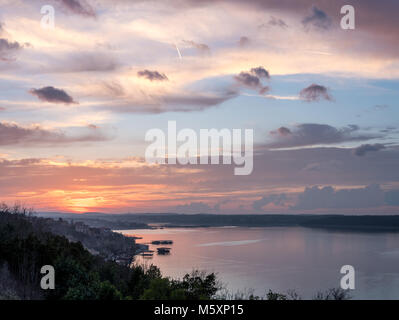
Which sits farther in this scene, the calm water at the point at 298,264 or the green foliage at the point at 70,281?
the calm water at the point at 298,264

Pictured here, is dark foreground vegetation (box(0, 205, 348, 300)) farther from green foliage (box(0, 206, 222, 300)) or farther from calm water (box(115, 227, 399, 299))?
calm water (box(115, 227, 399, 299))

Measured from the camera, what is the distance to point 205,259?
106875mm

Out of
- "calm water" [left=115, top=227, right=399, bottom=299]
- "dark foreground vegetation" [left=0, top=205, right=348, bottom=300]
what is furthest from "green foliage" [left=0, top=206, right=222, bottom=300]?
"calm water" [left=115, top=227, right=399, bottom=299]

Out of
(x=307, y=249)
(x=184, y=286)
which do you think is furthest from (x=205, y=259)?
(x=184, y=286)

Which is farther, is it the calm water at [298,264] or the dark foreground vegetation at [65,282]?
the calm water at [298,264]

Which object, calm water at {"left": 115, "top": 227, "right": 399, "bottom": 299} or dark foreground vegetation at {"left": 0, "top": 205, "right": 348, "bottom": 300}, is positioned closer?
dark foreground vegetation at {"left": 0, "top": 205, "right": 348, "bottom": 300}

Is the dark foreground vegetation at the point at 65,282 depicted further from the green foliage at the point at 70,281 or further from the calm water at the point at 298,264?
the calm water at the point at 298,264

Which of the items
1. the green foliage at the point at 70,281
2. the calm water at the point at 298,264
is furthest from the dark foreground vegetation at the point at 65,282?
the calm water at the point at 298,264

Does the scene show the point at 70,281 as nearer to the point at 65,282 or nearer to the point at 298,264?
the point at 65,282

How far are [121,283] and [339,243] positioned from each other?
108 m

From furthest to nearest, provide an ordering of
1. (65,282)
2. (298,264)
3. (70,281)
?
(298,264) < (65,282) < (70,281)

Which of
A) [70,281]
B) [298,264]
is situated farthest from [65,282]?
[298,264]

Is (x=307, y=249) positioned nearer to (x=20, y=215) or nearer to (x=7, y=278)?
(x=20, y=215)
